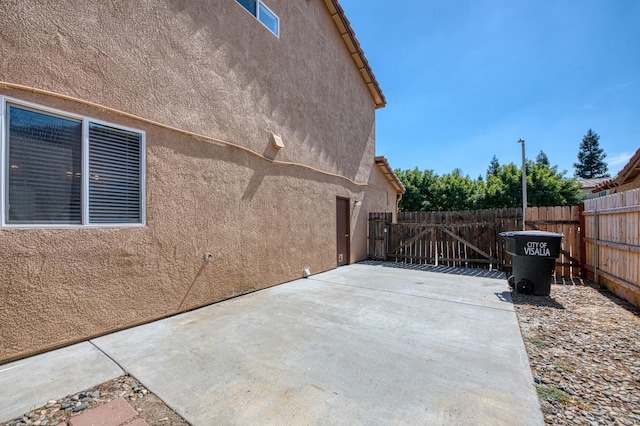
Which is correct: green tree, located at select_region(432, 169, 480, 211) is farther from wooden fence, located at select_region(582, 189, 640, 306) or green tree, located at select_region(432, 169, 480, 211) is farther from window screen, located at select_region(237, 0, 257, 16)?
window screen, located at select_region(237, 0, 257, 16)

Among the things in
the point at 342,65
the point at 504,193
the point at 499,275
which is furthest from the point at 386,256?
the point at 504,193

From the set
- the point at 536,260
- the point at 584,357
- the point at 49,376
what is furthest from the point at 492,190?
the point at 49,376

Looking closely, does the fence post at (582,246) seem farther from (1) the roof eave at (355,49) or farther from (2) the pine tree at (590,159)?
(2) the pine tree at (590,159)

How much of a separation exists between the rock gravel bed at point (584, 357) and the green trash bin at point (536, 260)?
38 centimetres

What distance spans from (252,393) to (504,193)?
24184 mm

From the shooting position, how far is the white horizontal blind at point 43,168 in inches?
125

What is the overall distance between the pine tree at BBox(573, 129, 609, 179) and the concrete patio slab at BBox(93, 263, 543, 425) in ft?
202

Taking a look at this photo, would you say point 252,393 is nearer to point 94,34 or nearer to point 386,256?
point 94,34

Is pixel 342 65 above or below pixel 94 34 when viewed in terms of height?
above

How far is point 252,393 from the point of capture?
249 cm

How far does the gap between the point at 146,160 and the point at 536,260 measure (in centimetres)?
768

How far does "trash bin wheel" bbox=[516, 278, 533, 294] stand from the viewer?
594cm

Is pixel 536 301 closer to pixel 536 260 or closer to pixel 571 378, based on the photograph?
pixel 536 260

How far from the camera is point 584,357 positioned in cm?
319
